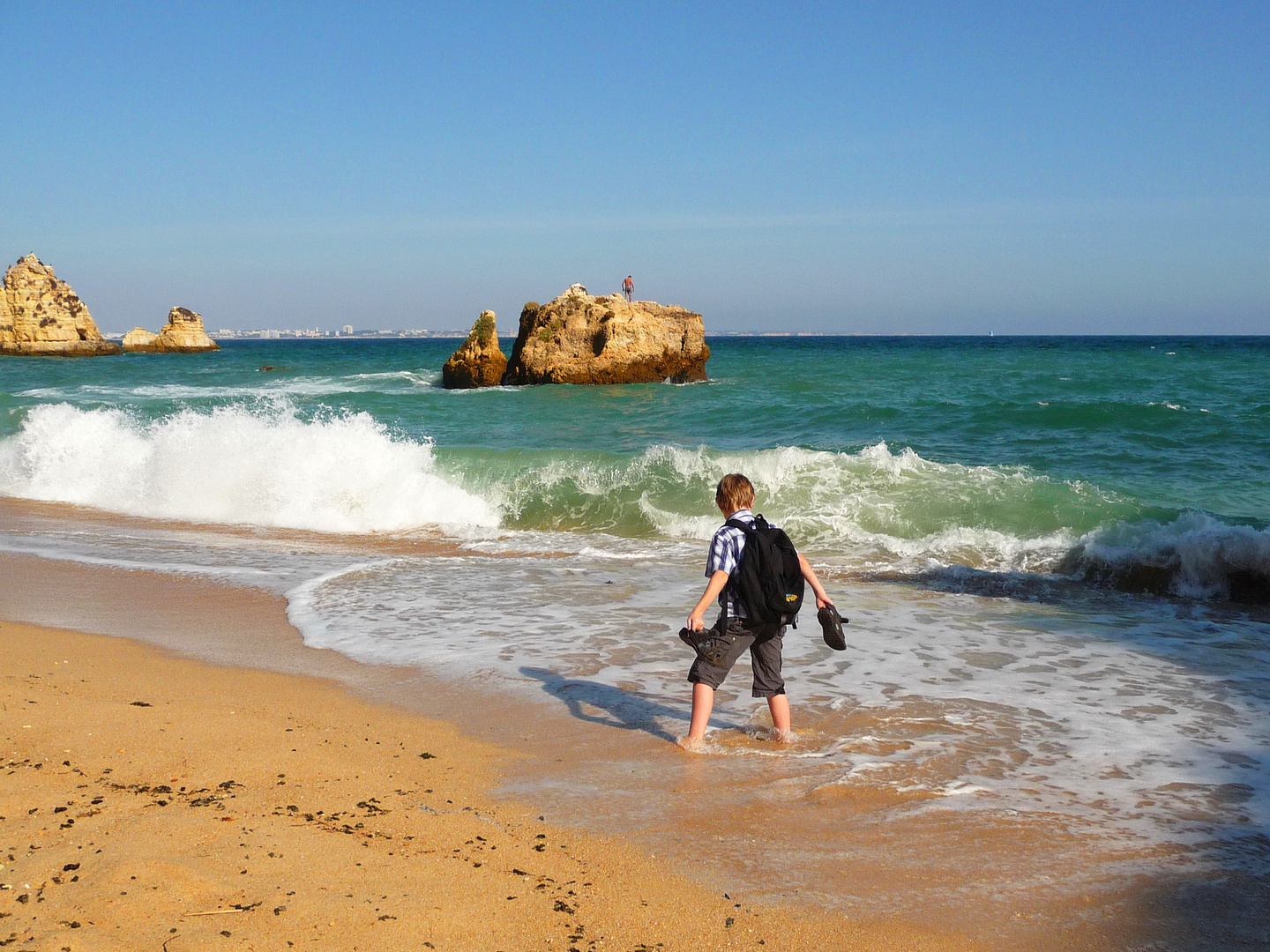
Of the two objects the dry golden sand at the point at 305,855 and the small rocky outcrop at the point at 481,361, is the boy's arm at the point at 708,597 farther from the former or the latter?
the small rocky outcrop at the point at 481,361

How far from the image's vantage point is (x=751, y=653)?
4355mm

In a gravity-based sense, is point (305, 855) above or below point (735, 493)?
below

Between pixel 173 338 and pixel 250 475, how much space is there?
219 ft

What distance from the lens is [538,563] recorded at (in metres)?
9.26

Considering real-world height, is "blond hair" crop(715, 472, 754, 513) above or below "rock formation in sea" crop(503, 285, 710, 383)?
below

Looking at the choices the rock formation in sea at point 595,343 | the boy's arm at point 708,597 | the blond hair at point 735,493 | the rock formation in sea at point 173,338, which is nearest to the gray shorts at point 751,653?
the boy's arm at point 708,597

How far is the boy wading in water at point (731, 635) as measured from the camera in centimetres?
426

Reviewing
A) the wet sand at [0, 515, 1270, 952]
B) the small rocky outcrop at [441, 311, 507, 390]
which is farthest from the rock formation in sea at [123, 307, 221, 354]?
the wet sand at [0, 515, 1270, 952]

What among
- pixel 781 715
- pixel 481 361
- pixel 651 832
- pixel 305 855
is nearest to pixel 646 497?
pixel 781 715

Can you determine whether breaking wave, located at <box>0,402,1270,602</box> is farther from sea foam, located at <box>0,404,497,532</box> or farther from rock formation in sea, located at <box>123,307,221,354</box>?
rock formation in sea, located at <box>123,307,221,354</box>

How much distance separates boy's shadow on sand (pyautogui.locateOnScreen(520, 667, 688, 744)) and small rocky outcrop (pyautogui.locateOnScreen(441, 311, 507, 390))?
2530 centimetres

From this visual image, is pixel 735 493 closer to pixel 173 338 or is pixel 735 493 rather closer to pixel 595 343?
pixel 595 343

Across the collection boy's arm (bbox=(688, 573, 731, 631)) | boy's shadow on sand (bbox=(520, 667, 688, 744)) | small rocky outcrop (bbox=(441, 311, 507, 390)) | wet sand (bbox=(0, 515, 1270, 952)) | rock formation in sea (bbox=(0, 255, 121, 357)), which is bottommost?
boy's shadow on sand (bbox=(520, 667, 688, 744))

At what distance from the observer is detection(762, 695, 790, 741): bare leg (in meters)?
Result: 4.47
